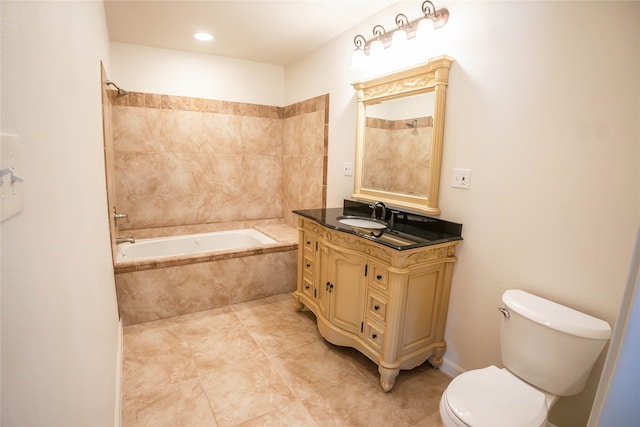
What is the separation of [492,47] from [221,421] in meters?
2.41

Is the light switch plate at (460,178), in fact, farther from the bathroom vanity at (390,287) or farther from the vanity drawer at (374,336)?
the vanity drawer at (374,336)

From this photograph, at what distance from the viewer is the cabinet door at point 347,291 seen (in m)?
2.03

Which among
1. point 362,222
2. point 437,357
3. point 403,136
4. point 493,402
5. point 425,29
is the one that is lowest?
point 437,357

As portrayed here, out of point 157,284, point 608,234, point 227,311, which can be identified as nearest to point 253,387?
point 227,311

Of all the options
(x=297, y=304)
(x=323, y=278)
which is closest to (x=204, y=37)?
(x=323, y=278)

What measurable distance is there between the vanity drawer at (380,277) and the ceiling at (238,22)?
1.81 m

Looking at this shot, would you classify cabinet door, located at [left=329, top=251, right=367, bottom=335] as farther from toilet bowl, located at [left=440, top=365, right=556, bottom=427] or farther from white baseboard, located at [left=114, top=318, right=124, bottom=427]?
white baseboard, located at [left=114, top=318, right=124, bottom=427]

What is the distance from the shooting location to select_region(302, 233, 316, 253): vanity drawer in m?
2.50

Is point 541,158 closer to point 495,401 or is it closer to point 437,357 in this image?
point 495,401

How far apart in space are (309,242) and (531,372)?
1.60 m

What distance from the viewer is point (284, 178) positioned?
4012 mm

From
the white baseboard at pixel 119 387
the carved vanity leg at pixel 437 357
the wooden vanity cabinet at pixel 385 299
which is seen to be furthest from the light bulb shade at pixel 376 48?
the white baseboard at pixel 119 387

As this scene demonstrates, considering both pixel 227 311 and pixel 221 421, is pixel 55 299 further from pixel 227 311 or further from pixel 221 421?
pixel 227 311

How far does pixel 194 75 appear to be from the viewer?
345 centimetres
